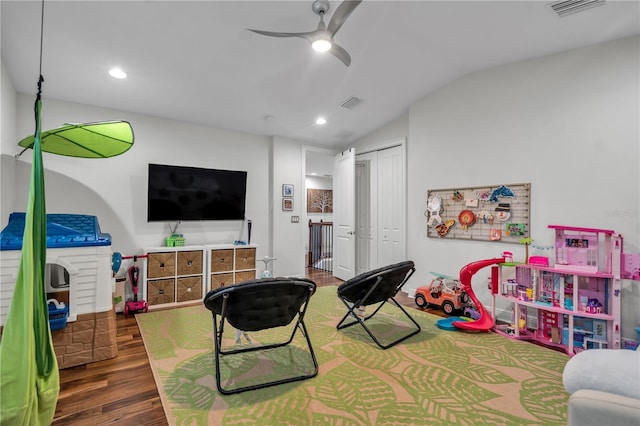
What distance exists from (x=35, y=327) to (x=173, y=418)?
2.86 feet

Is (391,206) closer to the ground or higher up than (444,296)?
higher up

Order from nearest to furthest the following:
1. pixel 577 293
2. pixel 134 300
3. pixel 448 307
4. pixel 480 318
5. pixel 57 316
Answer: pixel 57 316
pixel 577 293
pixel 480 318
pixel 448 307
pixel 134 300

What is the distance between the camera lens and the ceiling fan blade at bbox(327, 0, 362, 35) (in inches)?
76.6

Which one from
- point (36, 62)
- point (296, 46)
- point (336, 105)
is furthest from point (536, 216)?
point (36, 62)

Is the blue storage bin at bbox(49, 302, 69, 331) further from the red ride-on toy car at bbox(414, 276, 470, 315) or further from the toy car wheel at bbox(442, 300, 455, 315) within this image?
the toy car wheel at bbox(442, 300, 455, 315)

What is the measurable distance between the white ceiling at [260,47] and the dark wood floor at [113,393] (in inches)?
108

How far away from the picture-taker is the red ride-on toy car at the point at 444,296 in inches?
138

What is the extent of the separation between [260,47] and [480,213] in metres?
3.13

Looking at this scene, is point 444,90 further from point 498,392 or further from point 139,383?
point 139,383

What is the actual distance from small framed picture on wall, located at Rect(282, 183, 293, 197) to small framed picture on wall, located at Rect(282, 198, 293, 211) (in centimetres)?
9

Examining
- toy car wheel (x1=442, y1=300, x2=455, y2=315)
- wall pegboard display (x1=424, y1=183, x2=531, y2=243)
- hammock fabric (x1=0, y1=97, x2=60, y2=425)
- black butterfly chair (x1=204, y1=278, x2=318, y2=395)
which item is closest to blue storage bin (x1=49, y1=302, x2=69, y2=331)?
hammock fabric (x1=0, y1=97, x2=60, y2=425)

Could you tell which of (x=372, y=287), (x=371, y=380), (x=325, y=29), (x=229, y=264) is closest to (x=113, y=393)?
(x=371, y=380)

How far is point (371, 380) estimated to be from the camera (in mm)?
2074

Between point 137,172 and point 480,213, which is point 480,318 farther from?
point 137,172
